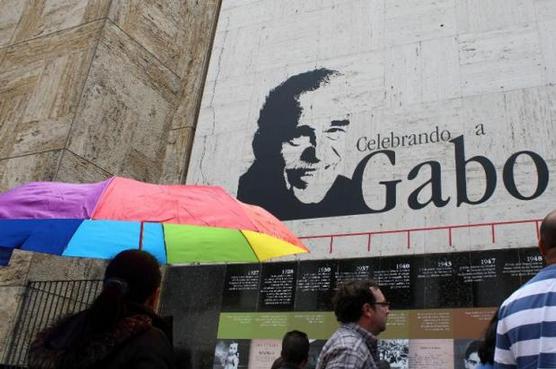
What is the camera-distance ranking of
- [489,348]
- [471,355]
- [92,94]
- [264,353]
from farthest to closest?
[92,94] < [264,353] < [471,355] < [489,348]

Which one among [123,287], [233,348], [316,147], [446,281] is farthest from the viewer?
[316,147]

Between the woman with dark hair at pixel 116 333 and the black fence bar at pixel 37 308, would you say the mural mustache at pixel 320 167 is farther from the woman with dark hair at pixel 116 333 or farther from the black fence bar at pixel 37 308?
the woman with dark hair at pixel 116 333

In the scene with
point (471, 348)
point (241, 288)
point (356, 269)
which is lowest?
point (471, 348)

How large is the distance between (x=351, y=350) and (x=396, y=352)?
14.4 ft

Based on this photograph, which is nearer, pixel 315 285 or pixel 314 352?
pixel 314 352

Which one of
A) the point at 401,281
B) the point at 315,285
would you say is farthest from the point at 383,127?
the point at 315,285

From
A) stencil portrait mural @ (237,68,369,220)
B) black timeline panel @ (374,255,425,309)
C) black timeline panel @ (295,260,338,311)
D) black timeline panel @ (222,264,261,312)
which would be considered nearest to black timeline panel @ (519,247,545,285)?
black timeline panel @ (374,255,425,309)

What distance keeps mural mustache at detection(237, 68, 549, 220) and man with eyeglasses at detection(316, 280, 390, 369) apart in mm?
4964

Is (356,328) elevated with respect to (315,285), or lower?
lower

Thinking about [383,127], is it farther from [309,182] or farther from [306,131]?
[309,182]

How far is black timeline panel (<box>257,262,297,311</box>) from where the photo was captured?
25.9ft

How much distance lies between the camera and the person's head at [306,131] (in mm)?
8938

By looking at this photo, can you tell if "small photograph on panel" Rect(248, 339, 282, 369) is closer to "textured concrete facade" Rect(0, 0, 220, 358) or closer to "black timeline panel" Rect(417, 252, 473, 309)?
"black timeline panel" Rect(417, 252, 473, 309)

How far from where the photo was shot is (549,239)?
241 cm
